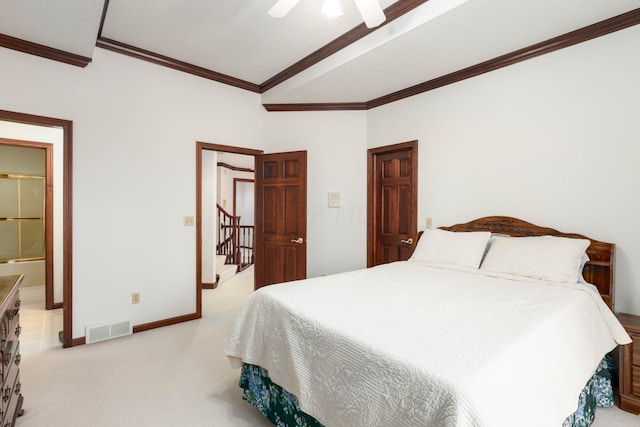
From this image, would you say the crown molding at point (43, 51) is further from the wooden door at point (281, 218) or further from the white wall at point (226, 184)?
the white wall at point (226, 184)

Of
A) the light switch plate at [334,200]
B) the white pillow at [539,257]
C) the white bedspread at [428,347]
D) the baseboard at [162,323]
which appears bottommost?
the baseboard at [162,323]

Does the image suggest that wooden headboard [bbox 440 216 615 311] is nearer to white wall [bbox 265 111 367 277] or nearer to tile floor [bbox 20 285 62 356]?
white wall [bbox 265 111 367 277]

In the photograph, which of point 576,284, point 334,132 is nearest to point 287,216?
point 334,132

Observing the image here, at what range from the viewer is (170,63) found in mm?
3328

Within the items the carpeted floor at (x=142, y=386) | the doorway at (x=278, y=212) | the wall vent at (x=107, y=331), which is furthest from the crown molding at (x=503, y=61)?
the wall vent at (x=107, y=331)

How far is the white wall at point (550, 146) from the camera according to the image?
7.43 feet

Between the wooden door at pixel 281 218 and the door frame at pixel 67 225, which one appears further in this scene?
the wooden door at pixel 281 218

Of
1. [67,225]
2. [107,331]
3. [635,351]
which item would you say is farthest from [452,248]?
[67,225]

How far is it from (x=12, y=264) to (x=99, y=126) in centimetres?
313

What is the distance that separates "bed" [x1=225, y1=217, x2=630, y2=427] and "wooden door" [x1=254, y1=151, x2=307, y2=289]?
1507mm

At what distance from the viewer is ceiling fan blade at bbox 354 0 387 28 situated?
1876 mm

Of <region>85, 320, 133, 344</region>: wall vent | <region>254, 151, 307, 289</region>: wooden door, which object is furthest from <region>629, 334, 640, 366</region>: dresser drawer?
<region>85, 320, 133, 344</region>: wall vent

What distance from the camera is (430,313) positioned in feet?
5.13

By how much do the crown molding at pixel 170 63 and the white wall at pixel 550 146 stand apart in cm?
207
